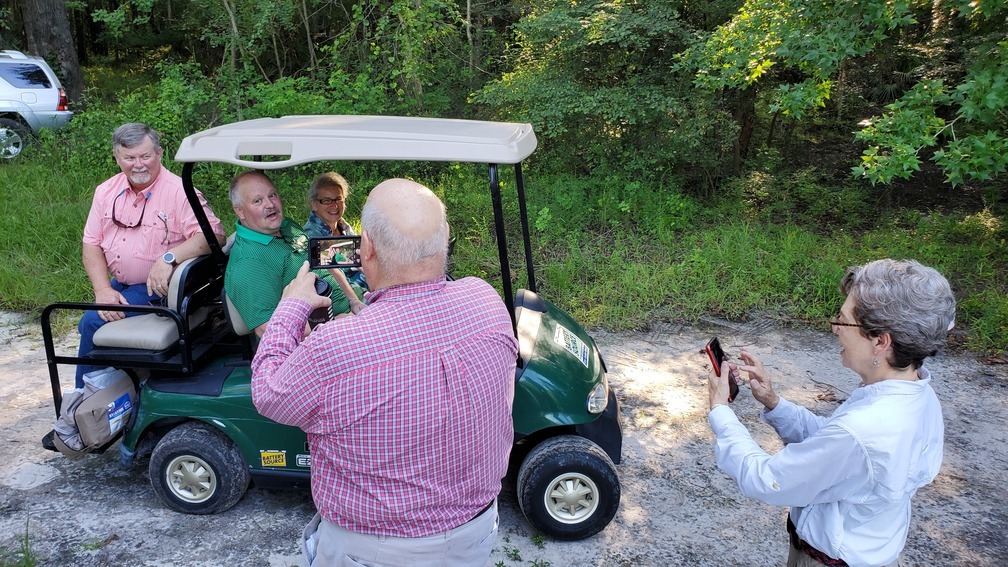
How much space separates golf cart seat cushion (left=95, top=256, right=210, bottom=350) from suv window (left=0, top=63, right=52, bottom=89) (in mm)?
9051

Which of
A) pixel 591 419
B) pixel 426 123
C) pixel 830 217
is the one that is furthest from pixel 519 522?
pixel 830 217

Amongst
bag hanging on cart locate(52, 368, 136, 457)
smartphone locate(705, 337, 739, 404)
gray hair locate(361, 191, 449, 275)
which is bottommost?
bag hanging on cart locate(52, 368, 136, 457)

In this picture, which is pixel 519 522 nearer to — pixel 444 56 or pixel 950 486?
pixel 950 486

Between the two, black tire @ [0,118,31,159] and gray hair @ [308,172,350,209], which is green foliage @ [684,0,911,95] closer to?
gray hair @ [308,172,350,209]

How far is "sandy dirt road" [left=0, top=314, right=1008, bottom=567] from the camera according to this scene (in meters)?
3.02

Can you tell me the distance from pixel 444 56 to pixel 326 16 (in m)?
2.43

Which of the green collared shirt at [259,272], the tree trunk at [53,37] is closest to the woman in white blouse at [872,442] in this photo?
the green collared shirt at [259,272]

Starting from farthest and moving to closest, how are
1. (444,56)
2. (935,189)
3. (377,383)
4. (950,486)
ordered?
(444,56) → (935,189) → (950,486) → (377,383)

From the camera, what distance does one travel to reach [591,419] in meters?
3.01

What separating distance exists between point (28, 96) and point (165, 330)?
9173 millimetres

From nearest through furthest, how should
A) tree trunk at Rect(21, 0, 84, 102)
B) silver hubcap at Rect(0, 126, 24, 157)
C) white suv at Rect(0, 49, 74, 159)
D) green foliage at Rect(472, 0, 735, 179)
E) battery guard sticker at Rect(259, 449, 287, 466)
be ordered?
1. battery guard sticker at Rect(259, 449, 287, 466)
2. green foliage at Rect(472, 0, 735, 179)
3. silver hubcap at Rect(0, 126, 24, 157)
4. white suv at Rect(0, 49, 74, 159)
5. tree trunk at Rect(21, 0, 84, 102)

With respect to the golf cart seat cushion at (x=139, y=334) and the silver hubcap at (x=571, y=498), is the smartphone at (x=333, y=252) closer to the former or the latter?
the golf cart seat cushion at (x=139, y=334)

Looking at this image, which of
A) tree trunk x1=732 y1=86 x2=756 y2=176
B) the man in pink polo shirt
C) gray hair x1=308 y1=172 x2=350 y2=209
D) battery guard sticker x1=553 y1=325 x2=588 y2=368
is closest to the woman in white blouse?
battery guard sticker x1=553 y1=325 x2=588 y2=368

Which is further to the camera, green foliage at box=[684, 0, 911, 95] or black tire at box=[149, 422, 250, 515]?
green foliage at box=[684, 0, 911, 95]
